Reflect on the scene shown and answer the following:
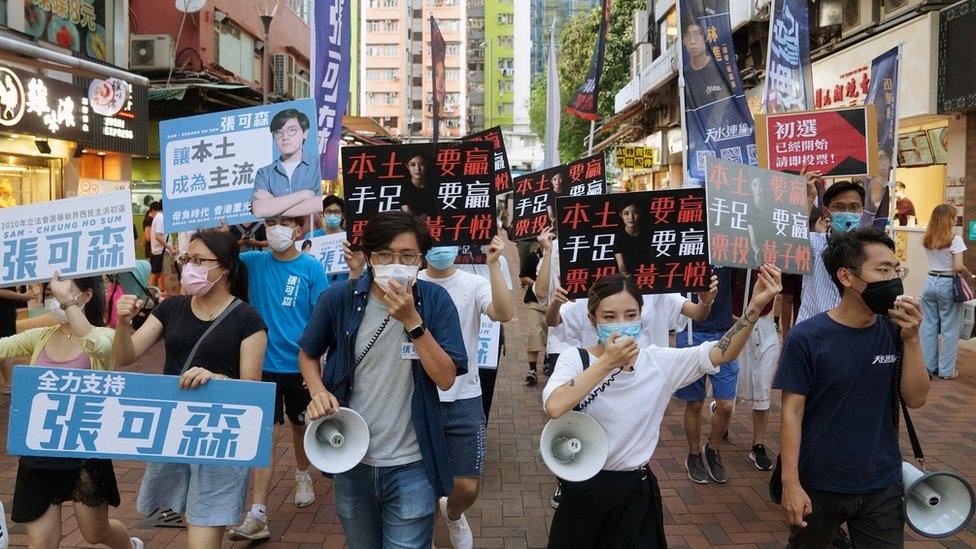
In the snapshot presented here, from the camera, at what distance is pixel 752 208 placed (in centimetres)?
390

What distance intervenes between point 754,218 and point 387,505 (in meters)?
2.34

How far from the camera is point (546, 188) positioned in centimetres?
762

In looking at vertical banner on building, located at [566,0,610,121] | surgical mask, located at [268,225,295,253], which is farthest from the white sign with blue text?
vertical banner on building, located at [566,0,610,121]

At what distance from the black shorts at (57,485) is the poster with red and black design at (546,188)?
4288mm

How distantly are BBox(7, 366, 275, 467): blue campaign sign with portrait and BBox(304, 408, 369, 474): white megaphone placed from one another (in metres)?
0.31

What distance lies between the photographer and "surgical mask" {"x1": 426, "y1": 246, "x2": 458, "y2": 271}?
15.1 feet

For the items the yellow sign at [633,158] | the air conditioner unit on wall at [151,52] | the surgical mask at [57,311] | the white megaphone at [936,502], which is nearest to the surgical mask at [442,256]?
the surgical mask at [57,311]

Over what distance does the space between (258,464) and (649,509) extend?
1.57 m

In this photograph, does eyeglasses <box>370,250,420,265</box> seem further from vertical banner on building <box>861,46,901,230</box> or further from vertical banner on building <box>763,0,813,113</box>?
vertical banner on building <box>763,0,813,113</box>

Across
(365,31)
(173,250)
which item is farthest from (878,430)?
(365,31)

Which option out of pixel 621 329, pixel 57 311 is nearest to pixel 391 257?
pixel 621 329

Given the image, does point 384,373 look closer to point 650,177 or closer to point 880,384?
point 880,384

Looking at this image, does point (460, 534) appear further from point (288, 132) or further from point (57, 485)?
point (288, 132)

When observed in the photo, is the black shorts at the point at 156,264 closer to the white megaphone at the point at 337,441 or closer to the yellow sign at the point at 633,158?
the white megaphone at the point at 337,441
